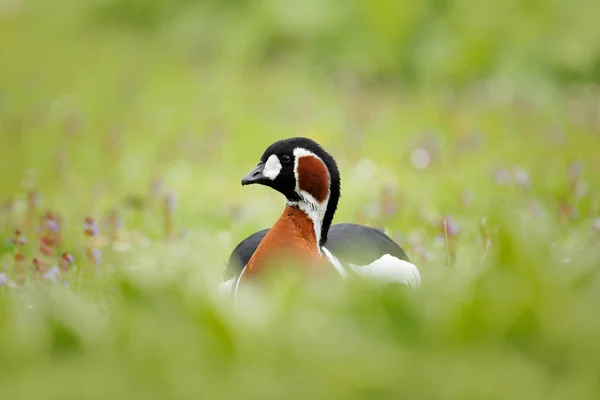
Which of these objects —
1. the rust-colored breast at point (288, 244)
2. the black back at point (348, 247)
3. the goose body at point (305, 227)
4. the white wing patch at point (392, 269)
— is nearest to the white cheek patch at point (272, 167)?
the goose body at point (305, 227)

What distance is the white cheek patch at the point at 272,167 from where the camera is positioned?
3670mm

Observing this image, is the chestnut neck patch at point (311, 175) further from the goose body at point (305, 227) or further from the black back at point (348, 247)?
the black back at point (348, 247)

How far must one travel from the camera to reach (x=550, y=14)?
9594mm

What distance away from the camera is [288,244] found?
331cm

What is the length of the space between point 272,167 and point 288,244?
0.50m

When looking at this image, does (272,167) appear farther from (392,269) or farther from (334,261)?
(392,269)

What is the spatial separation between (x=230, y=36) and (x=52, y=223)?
702cm

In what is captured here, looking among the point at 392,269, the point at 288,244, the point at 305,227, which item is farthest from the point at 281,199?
the point at 288,244

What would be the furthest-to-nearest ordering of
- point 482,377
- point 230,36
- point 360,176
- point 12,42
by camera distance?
point 12,42, point 230,36, point 360,176, point 482,377

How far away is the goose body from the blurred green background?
1.16 feet

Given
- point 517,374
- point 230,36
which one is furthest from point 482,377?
point 230,36

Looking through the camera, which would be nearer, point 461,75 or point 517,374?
point 517,374

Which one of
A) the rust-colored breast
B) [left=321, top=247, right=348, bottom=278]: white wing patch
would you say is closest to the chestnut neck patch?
the rust-colored breast

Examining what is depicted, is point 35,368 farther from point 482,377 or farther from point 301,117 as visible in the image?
point 301,117
